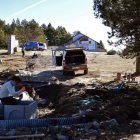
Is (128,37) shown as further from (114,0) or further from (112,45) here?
(114,0)

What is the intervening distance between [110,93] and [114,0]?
13.0ft

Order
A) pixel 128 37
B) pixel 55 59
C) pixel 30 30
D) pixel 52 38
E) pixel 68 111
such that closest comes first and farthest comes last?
pixel 68 111, pixel 128 37, pixel 55 59, pixel 30 30, pixel 52 38

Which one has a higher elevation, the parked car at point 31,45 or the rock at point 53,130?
the parked car at point 31,45

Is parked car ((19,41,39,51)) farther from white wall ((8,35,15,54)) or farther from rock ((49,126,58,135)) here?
rock ((49,126,58,135))

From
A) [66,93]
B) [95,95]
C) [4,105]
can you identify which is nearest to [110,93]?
[95,95]

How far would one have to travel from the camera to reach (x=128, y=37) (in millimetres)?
8367

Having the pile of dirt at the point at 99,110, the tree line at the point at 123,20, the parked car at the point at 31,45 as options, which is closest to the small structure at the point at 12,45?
the parked car at the point at 31,45

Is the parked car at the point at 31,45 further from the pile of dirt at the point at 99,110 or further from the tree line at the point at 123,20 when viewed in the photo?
the tree line at the point at 123,20

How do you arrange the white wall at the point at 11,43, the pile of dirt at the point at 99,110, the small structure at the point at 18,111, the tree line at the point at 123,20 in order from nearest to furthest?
1. the pile of dirt at the point at 99,110
2. the small structure at the point at 18,111
3. the tree line at the point at 123,20
4. the white wall at the point at 11,43

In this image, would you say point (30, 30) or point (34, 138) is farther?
point (30, 30)

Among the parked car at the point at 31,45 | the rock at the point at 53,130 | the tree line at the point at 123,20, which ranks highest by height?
the parked car at the point at 31,45

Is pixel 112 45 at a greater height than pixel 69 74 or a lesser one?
greater

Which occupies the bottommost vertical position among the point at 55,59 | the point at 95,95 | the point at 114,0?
the point at 95,95

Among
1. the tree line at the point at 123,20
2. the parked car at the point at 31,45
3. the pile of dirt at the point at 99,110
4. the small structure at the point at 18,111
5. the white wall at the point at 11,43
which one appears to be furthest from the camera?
the parked car at the point at 31,45
